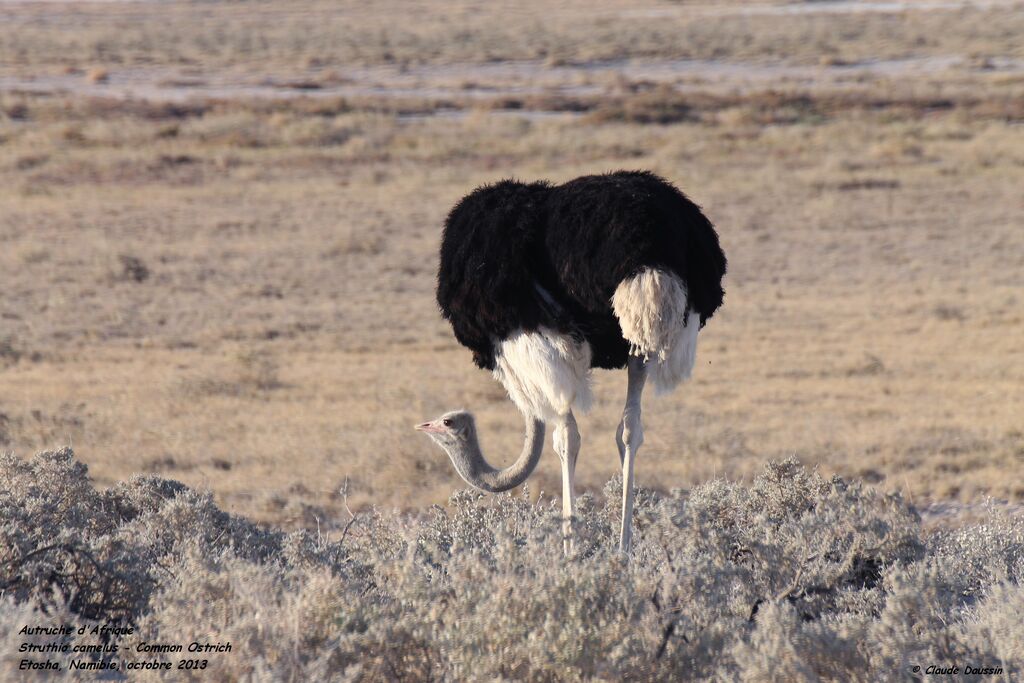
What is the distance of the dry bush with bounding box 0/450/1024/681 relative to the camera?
381cm

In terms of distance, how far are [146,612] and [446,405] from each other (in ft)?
16.9

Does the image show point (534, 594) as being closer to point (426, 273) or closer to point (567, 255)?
point (567, 255)

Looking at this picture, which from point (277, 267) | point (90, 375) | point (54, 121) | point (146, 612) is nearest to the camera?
point (146, 612)

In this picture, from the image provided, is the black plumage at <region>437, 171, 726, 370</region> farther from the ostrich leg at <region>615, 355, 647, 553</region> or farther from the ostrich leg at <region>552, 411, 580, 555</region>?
the ostrich leg at <region>552, 411, 580, 555</region>

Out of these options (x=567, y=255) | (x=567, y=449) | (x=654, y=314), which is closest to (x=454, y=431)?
(x=567, y=449)

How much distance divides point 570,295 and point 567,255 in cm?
18

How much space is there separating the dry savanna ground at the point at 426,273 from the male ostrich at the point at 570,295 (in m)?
2.21

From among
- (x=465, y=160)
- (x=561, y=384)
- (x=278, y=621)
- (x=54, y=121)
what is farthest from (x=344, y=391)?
(x=54, y=121)

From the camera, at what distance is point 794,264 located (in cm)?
1543

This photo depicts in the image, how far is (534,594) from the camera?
391cm

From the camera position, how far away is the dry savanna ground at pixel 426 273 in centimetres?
860

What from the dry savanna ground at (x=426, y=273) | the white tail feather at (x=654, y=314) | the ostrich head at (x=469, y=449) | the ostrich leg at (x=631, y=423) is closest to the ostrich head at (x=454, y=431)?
the ostrich head at (x=469, y=449)

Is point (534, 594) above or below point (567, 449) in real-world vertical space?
above

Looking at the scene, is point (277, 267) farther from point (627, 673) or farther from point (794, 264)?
point (627, 673)
